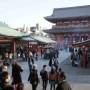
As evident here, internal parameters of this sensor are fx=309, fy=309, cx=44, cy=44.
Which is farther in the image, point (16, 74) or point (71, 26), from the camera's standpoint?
point (71, 26)

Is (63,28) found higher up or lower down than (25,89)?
higher up

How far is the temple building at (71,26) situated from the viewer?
203 ft

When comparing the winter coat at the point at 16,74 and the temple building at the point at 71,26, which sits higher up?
the temple building at the point at 71,26

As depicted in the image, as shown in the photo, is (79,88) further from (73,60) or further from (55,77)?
(73,60)

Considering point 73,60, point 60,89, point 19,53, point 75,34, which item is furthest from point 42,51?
point 60,89

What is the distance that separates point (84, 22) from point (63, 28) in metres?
4.49

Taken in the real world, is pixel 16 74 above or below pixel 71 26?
below

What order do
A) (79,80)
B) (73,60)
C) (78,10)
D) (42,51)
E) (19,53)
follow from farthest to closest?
(78,10), (42,51), (19,53), (73,60), (79,80)

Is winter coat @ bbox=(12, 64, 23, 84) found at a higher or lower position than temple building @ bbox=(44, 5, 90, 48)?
lower

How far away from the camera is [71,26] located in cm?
6309

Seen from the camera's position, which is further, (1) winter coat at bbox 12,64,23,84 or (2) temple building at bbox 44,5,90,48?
(2) temple building at bbox 44,5,90,48

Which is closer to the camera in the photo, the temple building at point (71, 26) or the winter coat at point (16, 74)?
the winter coat at point (16, 74)

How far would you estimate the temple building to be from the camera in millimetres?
61944

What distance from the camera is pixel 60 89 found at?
966cm
